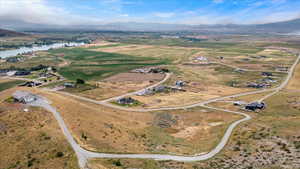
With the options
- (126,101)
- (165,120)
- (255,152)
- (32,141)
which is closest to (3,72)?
(126,101)

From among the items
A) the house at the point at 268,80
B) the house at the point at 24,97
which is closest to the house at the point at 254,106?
the house at the point at 268,80

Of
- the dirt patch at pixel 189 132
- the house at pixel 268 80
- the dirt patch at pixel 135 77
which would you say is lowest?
the dirt patch at pixel 189 132

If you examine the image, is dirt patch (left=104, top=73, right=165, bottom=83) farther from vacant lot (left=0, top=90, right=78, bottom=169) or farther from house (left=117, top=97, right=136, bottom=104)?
vacant lot (left=0, top=90, right=78, bottom=169)

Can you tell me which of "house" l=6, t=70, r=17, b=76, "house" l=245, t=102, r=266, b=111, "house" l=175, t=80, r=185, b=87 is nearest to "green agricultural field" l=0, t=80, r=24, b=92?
"house" l=6, t=70, r=17, b=76

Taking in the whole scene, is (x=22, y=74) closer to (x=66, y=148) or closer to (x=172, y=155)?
(x=66, y=148)

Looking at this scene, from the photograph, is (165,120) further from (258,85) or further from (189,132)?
(258,85)

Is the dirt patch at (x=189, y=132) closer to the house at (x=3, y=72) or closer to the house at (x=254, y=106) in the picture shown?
the house at (x=254, y=106)
